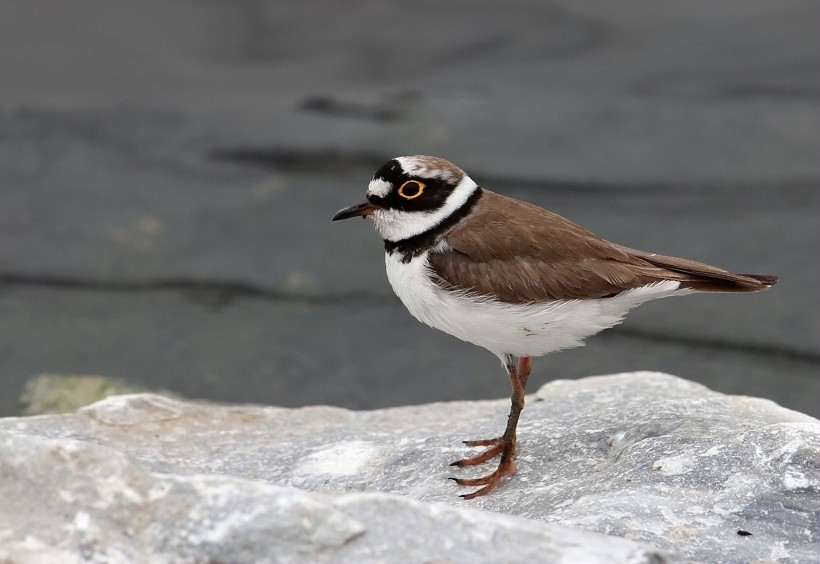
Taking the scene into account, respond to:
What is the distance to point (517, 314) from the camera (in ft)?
18.0

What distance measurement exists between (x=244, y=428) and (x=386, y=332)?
3784 mm

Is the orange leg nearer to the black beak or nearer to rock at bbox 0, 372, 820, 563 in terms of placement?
rock at bbox 0, 372, 820, 563

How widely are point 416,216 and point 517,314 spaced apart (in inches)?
31.2

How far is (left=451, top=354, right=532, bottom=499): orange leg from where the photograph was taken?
552cm

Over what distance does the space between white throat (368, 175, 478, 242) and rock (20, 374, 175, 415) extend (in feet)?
→ 12.4

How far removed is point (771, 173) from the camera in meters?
11.5

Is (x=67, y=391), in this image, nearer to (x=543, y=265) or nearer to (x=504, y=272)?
(x=504, y=272)

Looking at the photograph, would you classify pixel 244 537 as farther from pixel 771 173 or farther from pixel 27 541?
pixel 771 173

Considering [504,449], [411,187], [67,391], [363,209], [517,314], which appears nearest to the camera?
[517,314]

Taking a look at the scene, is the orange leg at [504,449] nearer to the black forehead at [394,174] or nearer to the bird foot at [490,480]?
the bird foot at [490,480]

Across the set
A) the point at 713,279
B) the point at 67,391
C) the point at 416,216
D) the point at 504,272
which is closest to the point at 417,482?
the point at 504,272

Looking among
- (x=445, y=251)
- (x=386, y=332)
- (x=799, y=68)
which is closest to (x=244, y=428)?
(x=445, y=251)

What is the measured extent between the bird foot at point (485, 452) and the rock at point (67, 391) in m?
3.82

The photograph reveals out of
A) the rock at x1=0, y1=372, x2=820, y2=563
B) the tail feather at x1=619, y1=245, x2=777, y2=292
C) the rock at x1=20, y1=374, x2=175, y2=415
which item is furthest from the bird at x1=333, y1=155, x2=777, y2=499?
the rock at x1=20, y1=374, x2=175, y2=415
